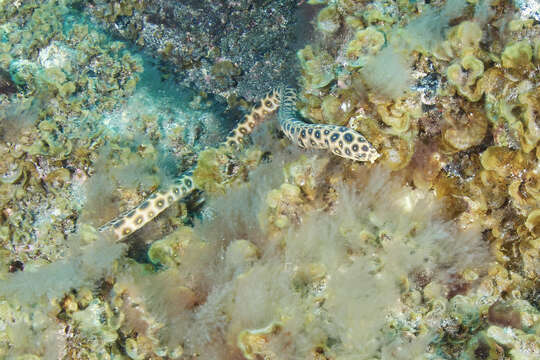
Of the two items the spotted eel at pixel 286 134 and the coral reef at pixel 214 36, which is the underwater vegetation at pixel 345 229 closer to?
the spotted eel at pixel 286 134

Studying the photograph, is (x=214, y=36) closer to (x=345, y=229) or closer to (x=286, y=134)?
(x=286, y=134)

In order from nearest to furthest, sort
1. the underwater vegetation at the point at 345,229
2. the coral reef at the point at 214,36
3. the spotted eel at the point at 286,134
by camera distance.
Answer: the underwater vegetation at the point at 345,229 → the spotted eel at the point at 286,134 → the coral reef at the point at 214,36

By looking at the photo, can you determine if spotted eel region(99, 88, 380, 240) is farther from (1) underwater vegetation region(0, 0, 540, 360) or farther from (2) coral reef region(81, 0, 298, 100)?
(2) coral reef region(81, 0, 298, 100)

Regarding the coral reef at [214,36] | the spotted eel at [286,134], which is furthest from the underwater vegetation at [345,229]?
the coral reef at [214,36]

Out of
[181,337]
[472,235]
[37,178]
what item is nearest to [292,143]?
[472,235]

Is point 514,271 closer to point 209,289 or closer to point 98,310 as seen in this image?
point 209,289

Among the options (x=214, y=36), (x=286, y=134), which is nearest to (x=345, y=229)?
(x=286, y=134)
